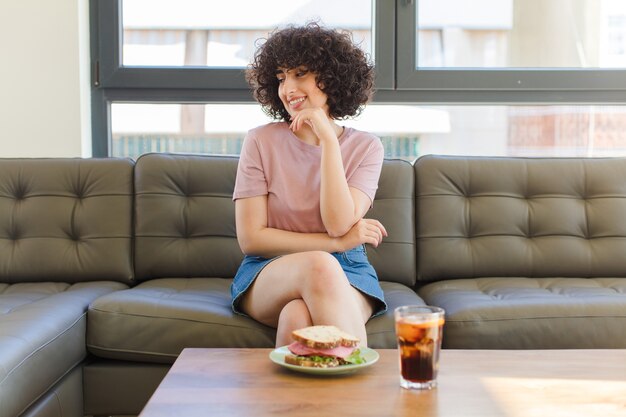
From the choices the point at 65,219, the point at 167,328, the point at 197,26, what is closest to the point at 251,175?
the point at 167,328

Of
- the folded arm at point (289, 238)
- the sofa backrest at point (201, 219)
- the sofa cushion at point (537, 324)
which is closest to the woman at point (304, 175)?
the folded arm at point (289, 238)

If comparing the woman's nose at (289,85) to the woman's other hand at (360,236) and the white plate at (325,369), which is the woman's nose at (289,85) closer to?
the woman's other hand at (360,236)

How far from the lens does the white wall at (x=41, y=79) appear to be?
10.1 feet

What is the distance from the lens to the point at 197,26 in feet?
10.8

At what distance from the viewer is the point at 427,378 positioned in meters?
1.38

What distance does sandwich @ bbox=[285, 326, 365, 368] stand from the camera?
145 centimetres

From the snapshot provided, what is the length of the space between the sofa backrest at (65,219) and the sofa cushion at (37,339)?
0.15 meters

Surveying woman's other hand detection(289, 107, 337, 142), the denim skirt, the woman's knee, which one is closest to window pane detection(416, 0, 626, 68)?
woman's other hand detection(289, 107, 337, 142)

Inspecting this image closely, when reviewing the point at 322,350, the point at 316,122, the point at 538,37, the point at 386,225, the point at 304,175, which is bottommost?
the point at 322,350

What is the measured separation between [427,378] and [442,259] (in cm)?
132

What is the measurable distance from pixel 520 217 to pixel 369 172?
0.71 metres

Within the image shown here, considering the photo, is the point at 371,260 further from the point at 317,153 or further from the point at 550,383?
the point at 550,383

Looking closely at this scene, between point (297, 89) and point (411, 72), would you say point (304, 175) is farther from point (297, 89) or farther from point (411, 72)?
point (411, 72)

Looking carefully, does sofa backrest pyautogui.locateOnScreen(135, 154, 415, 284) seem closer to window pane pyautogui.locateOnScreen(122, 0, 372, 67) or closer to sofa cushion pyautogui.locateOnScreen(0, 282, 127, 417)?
sofa cushion pyautogui.locateOnScreen(0, 282, 127, 417)
